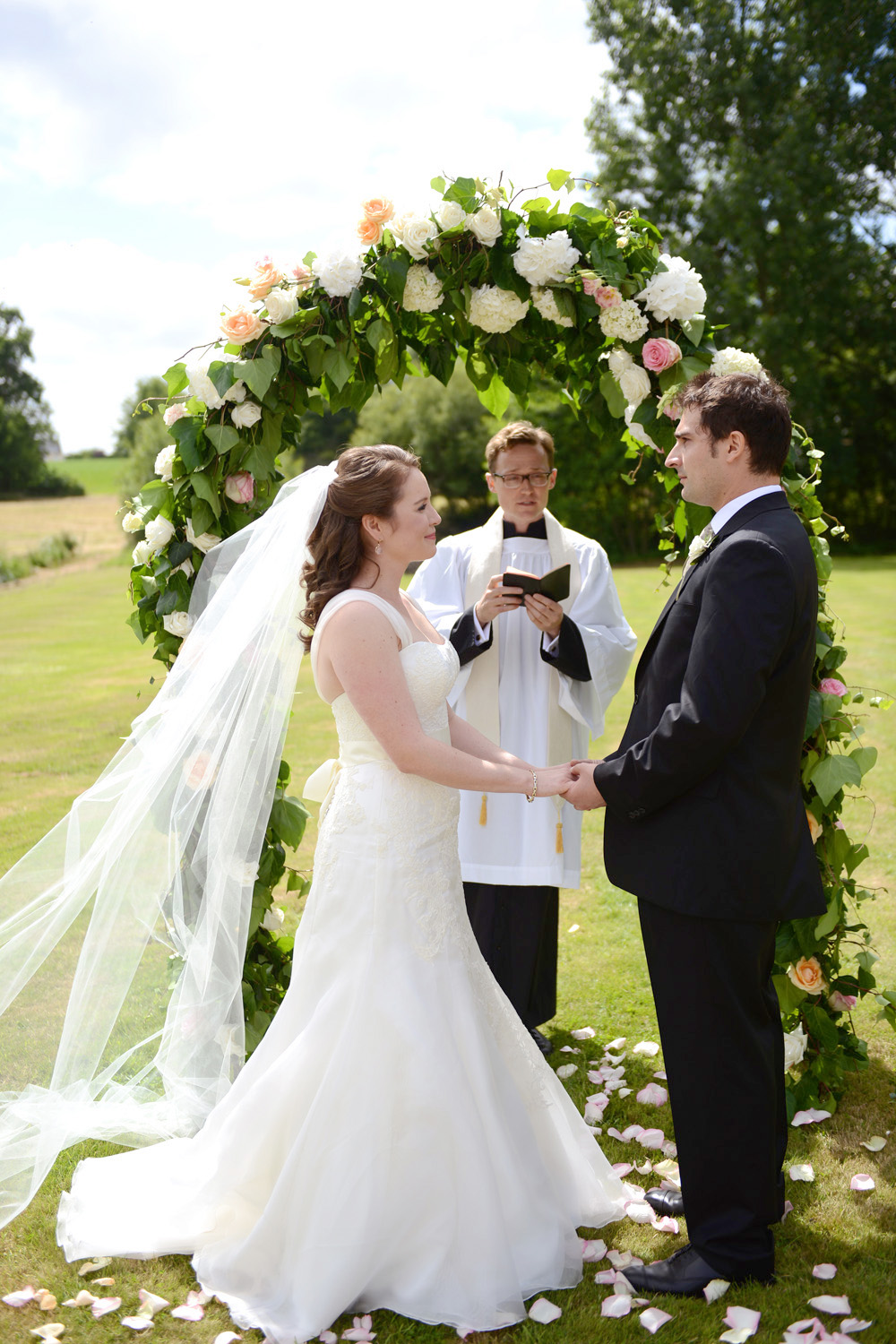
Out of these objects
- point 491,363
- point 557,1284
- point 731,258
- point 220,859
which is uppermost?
point 731,258

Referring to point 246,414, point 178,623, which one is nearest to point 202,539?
point 178,623

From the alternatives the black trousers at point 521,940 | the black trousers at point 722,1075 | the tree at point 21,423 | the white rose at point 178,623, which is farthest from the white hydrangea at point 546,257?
the tree at point 21,423

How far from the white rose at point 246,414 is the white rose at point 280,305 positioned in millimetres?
348

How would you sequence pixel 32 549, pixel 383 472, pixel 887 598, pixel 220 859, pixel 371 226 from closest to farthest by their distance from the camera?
1. pixel 383 472
2. pixel 220 859
3. pixel 371 226
4. pixel 887 598
5. pixel 32 549

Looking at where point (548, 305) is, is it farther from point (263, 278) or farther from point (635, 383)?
point (263, 278)

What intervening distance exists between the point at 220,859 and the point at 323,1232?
121 centimetres

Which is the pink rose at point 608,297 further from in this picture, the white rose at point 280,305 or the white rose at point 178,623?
the white rose at point 178,623

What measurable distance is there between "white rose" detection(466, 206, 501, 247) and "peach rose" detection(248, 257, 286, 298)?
0.78m

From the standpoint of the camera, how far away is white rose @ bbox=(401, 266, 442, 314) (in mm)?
4227

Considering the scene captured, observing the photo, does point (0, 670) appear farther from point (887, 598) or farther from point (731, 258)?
point (731, 258)

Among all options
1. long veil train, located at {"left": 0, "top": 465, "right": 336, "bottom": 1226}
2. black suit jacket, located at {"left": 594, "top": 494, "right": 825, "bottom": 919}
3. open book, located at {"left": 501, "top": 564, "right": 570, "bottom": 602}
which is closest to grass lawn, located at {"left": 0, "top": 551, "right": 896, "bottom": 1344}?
black suit jacket, located at {"left": 594, "top": 494, "right": 825, "bottom": 919}

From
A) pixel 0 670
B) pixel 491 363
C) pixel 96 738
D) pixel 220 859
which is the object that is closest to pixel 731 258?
pixel 0 670

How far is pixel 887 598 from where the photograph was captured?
2047 cm

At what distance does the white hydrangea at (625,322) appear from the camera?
4160 mm
